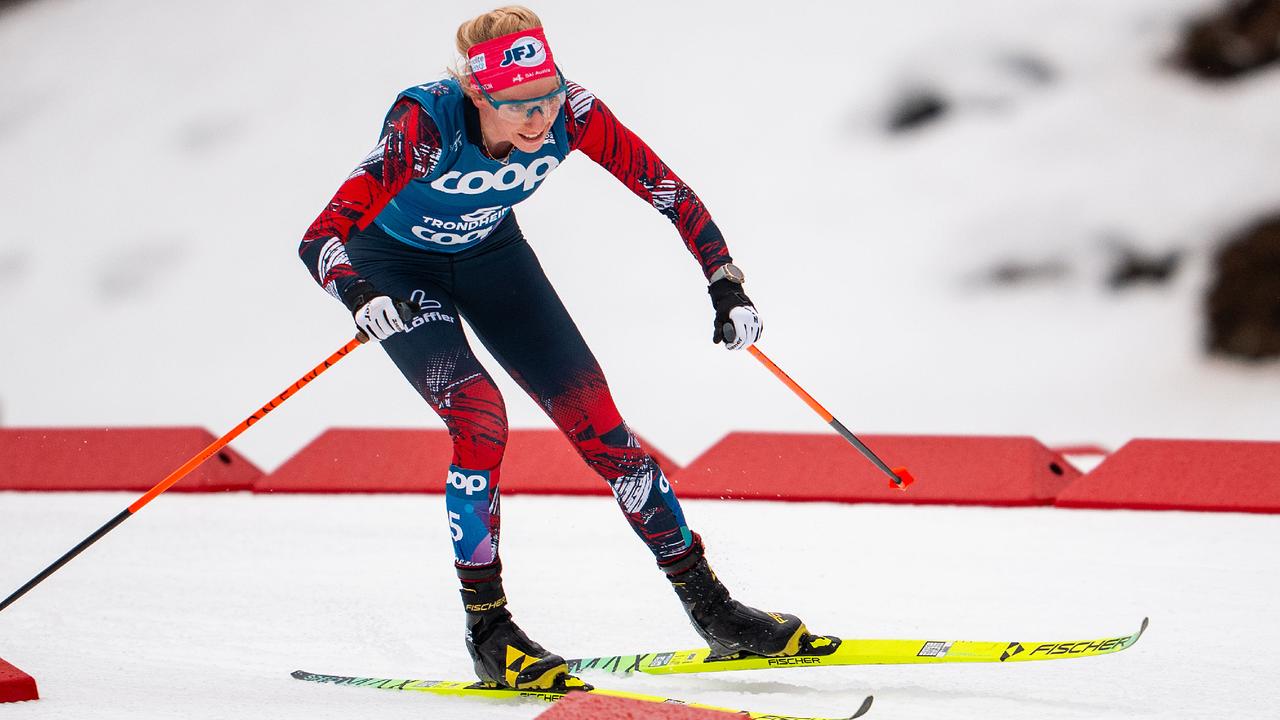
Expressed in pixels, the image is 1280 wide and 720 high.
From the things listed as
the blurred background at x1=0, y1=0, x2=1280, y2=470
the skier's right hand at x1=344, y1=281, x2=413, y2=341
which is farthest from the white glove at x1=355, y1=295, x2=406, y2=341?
the blurred background at x1=0, y1=0, x2=1280, y2=470

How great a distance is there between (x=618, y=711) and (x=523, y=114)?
1144mm

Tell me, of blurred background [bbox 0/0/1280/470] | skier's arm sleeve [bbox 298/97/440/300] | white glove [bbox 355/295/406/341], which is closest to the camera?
white glove [bbox 355/295/406/341]

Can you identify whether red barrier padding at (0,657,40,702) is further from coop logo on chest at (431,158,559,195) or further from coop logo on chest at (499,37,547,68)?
coop logo on chest at (499,37,547,68)

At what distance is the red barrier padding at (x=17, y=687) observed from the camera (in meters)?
2.75

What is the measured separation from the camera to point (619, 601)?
368 cm

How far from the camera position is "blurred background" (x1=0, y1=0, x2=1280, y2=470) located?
7449mm

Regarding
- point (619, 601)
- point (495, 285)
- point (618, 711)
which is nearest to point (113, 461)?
point (619, 601)

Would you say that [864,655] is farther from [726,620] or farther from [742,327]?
[742,327]

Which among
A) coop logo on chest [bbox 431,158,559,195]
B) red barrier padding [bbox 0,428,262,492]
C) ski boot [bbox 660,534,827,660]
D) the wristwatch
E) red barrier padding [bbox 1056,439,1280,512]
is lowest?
red barrier padding [bbox 1056,439,1280,512]

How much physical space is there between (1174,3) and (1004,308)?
2365 millimetres

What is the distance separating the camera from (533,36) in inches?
106

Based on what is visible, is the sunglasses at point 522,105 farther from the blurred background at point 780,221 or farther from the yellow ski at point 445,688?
the blurred background at point 780,221

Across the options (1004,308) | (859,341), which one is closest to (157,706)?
(859,341)

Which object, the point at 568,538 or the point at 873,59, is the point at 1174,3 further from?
the point at 568,538
